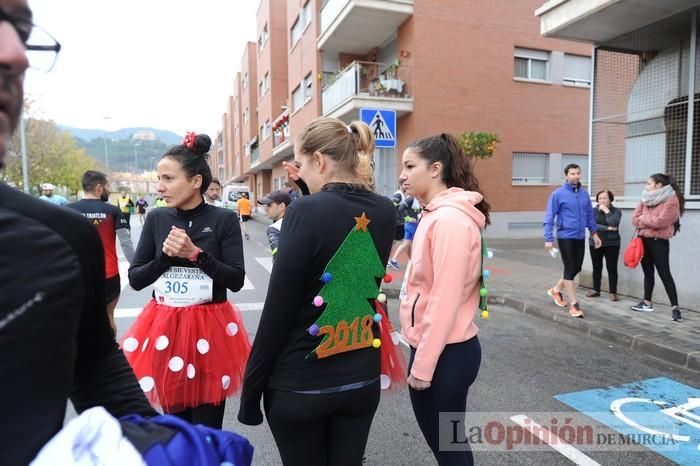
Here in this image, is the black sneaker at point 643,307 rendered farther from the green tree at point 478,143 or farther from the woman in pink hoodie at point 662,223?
the green tree at point 478,143

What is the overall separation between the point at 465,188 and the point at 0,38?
81.2 inches

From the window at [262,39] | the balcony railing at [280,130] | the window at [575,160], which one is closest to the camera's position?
the window at [575,160]

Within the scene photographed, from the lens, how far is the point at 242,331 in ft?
8.95

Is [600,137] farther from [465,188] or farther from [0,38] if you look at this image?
[0,38]

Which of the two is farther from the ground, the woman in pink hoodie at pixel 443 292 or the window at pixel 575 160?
the window at pixel 575 160

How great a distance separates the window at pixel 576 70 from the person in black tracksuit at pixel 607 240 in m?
12.9

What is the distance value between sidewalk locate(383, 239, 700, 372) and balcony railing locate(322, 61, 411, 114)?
802 centimetres

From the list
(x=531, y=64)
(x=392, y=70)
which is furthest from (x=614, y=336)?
(x=531, y=64)

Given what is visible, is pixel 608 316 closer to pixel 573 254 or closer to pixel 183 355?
pixel 573 254

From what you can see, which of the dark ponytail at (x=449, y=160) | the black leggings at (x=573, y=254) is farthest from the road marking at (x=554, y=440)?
the black leggings at (x=573, y=254)

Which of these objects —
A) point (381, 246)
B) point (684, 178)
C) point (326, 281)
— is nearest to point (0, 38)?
point (326, 281)

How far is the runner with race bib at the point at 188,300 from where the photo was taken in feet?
7.84

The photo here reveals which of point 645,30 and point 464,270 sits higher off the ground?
point 645,30

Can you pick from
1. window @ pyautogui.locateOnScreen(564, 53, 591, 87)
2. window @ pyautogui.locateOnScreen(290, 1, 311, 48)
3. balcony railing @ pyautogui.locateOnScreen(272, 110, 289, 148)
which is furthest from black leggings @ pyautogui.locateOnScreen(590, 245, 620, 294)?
balcony railing @ pyautogui.locateOnScreen(272, 110, 289, 148)
